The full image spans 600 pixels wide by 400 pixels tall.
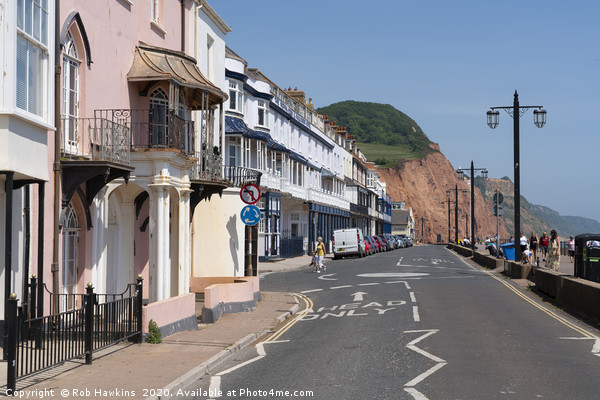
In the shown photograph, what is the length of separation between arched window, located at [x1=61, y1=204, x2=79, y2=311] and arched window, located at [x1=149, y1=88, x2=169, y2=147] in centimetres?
262

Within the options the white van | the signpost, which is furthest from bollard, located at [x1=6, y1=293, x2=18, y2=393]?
the white van

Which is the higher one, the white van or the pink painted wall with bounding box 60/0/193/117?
the pink painted wall with bounding box 60/0/193/117

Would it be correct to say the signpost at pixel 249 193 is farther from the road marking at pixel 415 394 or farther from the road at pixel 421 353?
the road marking at pixel 415 394

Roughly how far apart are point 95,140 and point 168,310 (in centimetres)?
391

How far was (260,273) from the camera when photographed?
34625 millimetres

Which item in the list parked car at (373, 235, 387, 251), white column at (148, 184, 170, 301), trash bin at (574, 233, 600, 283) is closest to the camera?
white column at (148, 184, 170, 301)

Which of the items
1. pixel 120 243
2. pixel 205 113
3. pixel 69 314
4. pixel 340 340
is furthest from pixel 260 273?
pixel 69 314

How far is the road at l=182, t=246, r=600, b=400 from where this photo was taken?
913 cm

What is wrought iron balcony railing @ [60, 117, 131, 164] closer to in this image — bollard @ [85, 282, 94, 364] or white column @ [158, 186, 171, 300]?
white column @ [158, 186, 171, 300]

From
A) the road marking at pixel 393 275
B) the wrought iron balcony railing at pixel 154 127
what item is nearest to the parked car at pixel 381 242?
the road marking at pixel 393 275

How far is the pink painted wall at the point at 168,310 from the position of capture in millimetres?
13065

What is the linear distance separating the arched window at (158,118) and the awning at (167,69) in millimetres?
732

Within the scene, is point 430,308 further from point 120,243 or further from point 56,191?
point 56,191

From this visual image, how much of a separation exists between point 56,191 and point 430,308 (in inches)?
371
